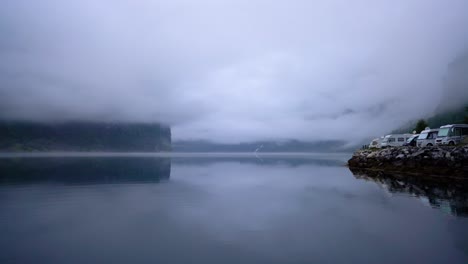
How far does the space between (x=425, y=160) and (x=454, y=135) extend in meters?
7.40

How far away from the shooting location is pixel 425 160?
1693 inches

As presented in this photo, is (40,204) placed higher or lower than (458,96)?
lower

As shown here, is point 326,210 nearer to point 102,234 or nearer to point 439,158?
point 102,234

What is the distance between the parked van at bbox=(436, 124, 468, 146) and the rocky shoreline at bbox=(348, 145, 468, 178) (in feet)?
13.6

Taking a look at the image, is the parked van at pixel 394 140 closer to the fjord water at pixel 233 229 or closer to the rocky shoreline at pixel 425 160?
the rocky shoreline at pixel 425 160

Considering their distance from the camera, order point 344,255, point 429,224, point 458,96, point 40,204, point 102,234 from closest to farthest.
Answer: point 344,255 → point 102,234 → point 429,224 → point 40,204 → point 458,96

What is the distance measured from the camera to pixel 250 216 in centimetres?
1945

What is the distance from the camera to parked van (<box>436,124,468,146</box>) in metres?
43.8

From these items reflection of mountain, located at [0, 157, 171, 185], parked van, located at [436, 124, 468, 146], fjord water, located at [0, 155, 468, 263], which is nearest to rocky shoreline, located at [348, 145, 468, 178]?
parked van, located at [436, 124, 468, 146]

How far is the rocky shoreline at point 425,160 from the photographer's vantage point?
36750 mm

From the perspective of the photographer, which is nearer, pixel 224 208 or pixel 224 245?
pixel 224 245

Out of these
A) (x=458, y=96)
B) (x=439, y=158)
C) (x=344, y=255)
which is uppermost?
(x=458, y=96)

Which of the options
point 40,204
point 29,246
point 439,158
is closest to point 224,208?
point 29,246

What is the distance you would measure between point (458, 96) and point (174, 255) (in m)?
169
